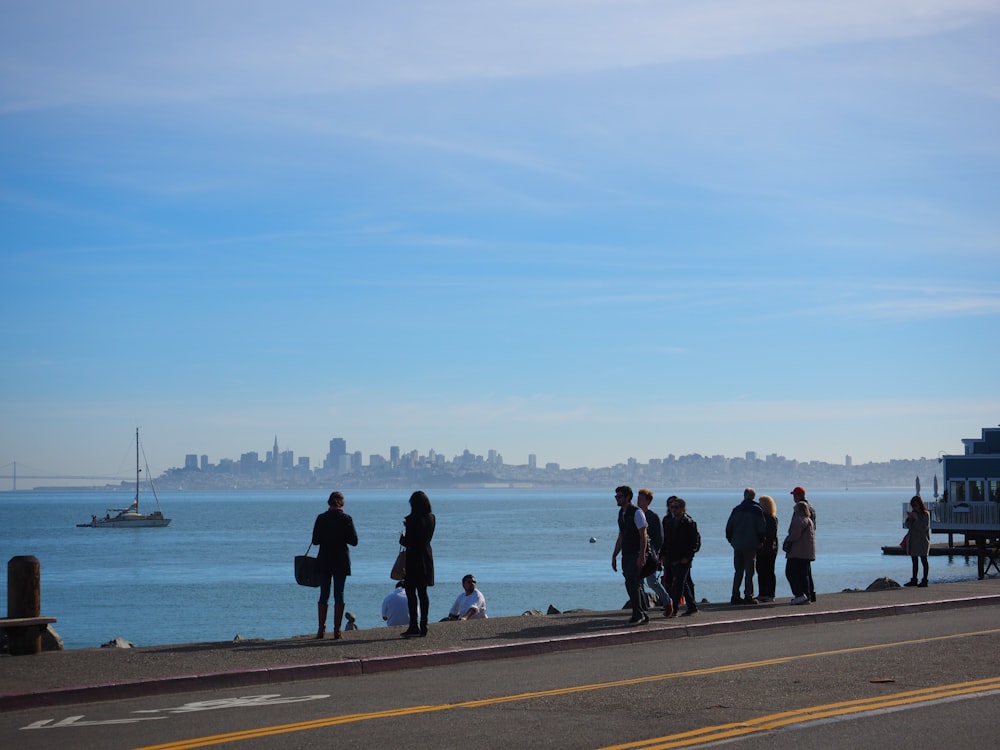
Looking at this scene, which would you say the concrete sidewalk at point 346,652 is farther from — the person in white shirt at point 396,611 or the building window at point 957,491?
the building window at point 957,491

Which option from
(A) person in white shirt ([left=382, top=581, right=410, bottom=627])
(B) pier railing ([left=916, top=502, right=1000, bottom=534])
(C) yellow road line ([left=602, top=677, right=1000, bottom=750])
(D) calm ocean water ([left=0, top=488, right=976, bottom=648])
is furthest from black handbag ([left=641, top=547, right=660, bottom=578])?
(B) pier railing ([left=916, top=502, right=1000, bottom=534])

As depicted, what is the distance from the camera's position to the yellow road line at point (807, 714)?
29.3ft

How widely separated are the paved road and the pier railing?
5154cm

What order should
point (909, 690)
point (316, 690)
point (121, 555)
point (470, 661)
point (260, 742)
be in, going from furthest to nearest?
point (121, 555), point (470, 661), point (316, 690), point (909, 690), point (260, 742)

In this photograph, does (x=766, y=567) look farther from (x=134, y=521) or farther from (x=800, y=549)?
(x=134, y=521)

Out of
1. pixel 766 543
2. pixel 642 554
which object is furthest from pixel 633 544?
pixel 766 543

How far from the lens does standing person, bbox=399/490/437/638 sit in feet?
52.2

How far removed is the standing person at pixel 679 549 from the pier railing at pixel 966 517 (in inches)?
1856

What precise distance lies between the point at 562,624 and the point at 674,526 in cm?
229

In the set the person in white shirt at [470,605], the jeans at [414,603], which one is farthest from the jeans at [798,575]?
the jeans at [414,603]

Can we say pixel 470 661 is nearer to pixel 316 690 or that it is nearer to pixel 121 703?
pixel 316 690

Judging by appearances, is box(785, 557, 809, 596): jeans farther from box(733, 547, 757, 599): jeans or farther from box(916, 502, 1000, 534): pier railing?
box(916, 502, 1000, 534): pier railing

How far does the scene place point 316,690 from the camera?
12.3m

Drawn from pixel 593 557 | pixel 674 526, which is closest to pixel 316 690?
pixel 674 526
